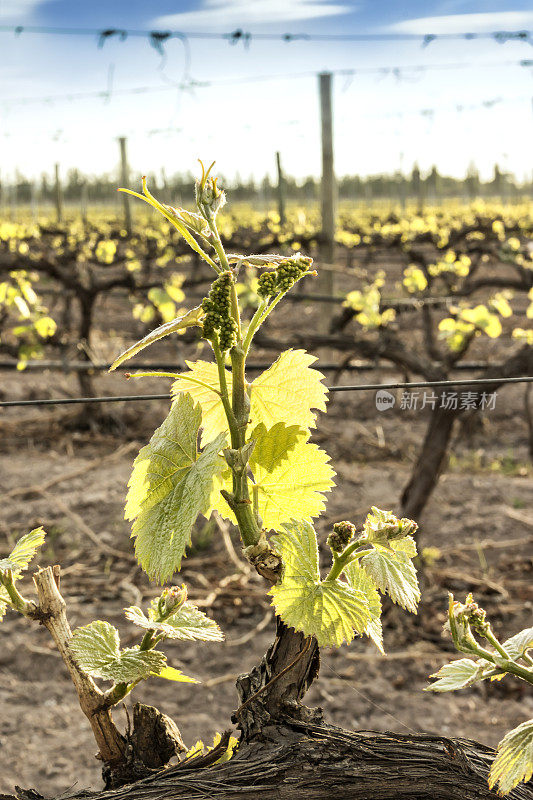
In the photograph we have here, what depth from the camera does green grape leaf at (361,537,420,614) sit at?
0.83 metres

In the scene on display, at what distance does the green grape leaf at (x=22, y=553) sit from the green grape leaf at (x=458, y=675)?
0.48m

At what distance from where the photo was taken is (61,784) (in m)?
3.02

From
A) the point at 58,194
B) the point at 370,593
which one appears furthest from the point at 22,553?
the point at 58,194

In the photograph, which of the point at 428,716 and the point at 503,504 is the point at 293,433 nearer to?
the point at 428,716

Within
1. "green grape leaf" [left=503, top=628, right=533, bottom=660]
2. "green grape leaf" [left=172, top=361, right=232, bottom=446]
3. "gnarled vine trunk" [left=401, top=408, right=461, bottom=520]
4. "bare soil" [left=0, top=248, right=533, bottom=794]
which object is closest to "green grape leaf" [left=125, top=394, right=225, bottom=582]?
"green grape leaf" [left=172, top=361, right=232, bottom=446]

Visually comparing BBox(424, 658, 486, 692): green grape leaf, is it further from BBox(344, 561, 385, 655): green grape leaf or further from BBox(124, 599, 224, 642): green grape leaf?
BBox(124, 599, 224, 642): green grape leaf

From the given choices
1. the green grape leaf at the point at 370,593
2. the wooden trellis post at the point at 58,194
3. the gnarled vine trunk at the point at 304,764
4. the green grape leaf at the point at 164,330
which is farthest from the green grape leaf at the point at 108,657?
the wooden trellis post at the point at 58,194

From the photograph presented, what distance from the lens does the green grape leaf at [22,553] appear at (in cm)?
93

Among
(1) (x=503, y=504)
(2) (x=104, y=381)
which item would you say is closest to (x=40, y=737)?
(1) (x=503, y=504)

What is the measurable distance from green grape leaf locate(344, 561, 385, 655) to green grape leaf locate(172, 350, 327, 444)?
0.20 m

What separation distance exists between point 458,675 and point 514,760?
3.8 inches

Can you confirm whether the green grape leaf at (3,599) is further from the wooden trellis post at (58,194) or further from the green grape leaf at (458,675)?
the wooden trellis post at (58,194)

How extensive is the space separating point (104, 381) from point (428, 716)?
20.6 ft

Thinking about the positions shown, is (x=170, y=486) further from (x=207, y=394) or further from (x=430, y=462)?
(x=430, y=462)
